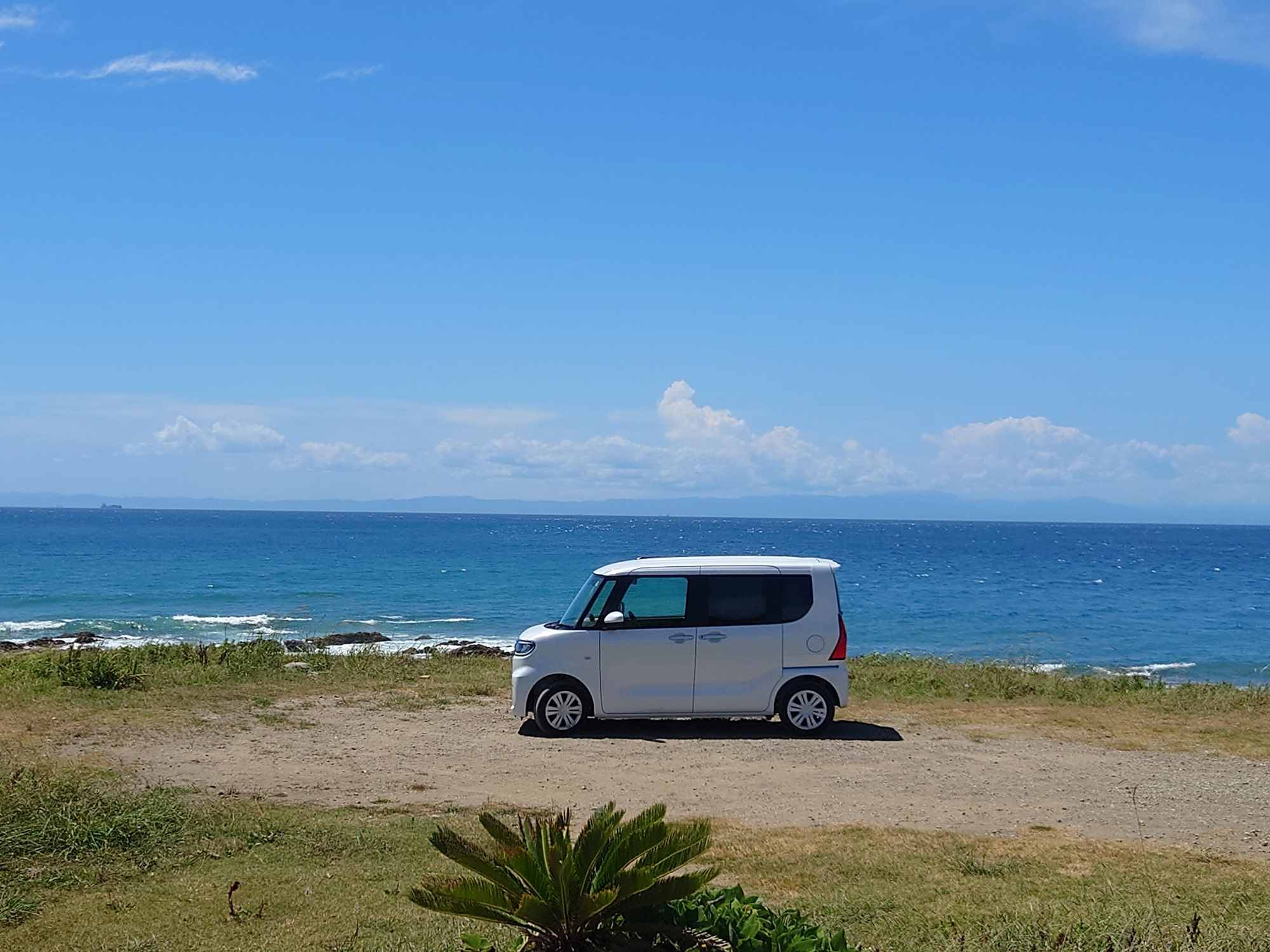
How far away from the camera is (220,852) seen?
790 centimetres

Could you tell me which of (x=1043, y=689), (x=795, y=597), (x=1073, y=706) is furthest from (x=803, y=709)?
(x=1043, y=689)

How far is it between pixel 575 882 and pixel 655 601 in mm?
9046

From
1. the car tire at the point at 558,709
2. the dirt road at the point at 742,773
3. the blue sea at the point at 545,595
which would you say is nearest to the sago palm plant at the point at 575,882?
the dirt road at the point at 742,773

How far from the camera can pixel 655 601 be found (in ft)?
45.3

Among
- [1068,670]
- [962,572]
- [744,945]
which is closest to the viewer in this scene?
[744,945]

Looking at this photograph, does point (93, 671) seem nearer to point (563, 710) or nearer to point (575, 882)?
point (563, 710)

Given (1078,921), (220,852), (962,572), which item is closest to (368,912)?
(220,852)

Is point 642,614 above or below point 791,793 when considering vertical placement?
above

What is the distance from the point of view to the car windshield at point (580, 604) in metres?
13.8

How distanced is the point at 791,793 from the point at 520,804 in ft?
8.10

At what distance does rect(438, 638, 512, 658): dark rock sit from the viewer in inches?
928

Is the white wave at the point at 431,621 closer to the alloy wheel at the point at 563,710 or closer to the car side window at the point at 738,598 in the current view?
the alloy wheel at the point at 563,710

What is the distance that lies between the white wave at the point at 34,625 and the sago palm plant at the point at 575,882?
3711cm

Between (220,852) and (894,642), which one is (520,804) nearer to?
(220,852)
